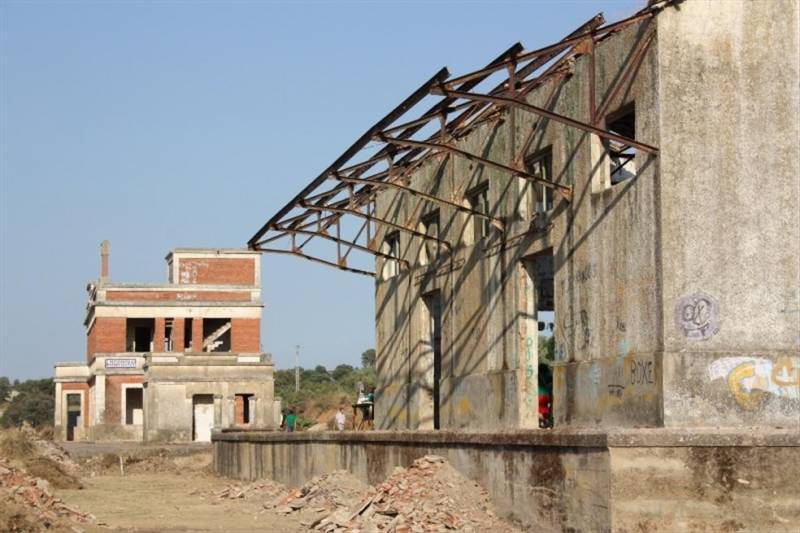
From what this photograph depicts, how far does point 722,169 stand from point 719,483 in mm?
4585

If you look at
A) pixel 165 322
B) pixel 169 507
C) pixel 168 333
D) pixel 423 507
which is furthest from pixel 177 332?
pixel 423 507

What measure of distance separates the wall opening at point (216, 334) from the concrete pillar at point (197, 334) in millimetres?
754

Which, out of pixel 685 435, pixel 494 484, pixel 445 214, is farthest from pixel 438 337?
pixel 685 435

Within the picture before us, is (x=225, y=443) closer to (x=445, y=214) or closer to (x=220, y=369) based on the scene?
(x=445, y=214)

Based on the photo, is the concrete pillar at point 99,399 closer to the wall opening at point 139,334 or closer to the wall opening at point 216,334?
the wall opening at point 139,334

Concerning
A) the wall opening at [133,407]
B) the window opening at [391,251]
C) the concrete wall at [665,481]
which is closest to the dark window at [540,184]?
the concrete wall at [665,481]

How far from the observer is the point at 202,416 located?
5928cm

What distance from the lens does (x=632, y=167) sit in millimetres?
22016

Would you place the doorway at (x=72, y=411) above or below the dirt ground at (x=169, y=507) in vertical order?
above

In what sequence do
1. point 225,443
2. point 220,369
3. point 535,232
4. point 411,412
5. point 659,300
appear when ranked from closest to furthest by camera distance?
point 659,300 < point 535,232 < point 411,412 < point 225,443 < point 220,369

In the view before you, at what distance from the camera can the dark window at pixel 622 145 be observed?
60.6ft

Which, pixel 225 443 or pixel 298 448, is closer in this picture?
pixel 298 448

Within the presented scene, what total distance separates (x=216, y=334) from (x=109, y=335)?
232 inches

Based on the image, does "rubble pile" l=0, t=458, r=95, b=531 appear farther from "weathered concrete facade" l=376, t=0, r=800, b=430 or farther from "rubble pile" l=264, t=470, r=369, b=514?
"weathered concrete facade" l=376, t=0, r=800, b=430
